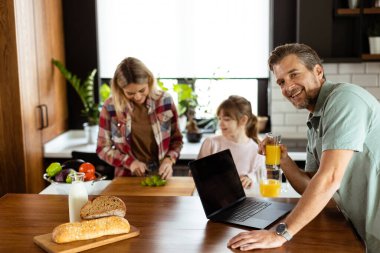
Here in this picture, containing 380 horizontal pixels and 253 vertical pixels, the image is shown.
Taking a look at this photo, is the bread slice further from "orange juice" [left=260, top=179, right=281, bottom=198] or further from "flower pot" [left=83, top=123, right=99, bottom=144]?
"flower pot" [left=83, top=123, right=99, bottom=144]

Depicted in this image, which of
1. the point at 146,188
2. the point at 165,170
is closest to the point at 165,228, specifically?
the point at 146,188

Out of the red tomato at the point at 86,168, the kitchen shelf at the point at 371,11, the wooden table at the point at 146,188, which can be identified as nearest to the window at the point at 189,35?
the kitchen shelf at the point at 371,11

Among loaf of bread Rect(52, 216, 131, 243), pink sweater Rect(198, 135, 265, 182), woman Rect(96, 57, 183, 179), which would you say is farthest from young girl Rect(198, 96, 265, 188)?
loaf of bread Rect(52, 216, 131, 243)

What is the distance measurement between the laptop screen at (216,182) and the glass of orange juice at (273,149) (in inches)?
6.7

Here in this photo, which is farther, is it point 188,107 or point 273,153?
point 188,107

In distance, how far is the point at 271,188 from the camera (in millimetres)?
2619

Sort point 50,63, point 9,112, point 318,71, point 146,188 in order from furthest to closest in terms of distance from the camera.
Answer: point 50,63, point 9,112, point 146,188, point 318,71

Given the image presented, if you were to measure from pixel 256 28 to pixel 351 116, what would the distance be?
2601mm

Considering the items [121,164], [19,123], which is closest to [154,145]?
[121,164]

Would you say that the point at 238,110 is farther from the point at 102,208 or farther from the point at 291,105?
the point at 102,208

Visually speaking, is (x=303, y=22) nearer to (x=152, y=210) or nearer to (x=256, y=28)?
(x=256, y=28)

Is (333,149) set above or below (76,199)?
above

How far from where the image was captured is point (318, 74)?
6.69 ft

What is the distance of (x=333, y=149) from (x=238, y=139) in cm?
152
